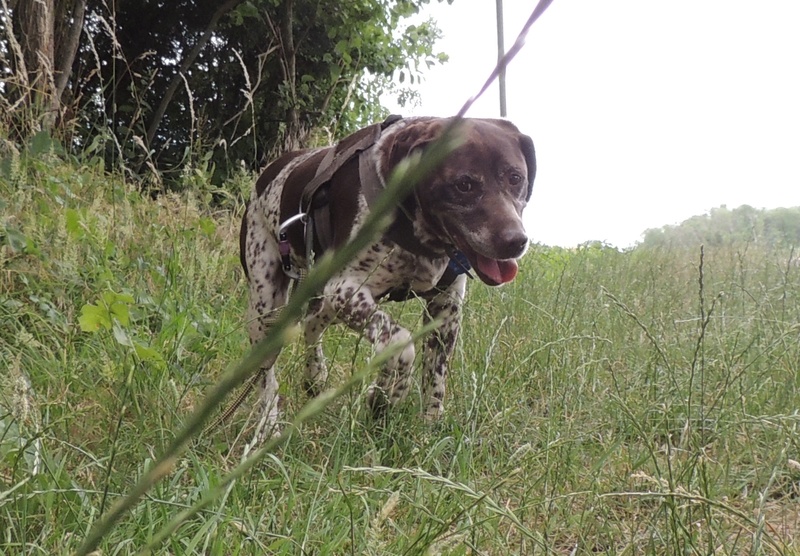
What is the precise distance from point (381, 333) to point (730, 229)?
5.66 meters

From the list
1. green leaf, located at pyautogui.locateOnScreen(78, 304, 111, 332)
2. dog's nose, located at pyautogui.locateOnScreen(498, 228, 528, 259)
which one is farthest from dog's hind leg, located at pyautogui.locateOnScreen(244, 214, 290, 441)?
dog's nose, located at pyautogui.locateOnScreen(498, 228, 528, 259)

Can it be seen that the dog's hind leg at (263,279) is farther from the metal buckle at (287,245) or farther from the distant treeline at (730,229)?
the distant treeline at (730,229)

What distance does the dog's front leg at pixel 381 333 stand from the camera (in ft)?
7.36

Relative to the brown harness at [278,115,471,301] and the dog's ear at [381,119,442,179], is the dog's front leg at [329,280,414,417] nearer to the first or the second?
the brown harness at [278,115,471,301]

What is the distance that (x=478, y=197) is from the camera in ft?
7.52

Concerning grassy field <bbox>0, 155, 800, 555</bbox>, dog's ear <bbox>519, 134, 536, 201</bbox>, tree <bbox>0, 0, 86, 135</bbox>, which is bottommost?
grassy field <bbox>0, 155, 800, 555</bbox>

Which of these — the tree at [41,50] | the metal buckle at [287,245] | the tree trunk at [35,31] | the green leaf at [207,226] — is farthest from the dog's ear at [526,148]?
the tree trunk at [35,31]

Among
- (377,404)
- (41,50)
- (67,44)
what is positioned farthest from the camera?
(67,44)

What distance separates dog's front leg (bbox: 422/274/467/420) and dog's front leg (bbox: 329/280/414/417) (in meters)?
0.17

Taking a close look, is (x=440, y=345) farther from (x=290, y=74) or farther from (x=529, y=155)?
(x=290, y=74)

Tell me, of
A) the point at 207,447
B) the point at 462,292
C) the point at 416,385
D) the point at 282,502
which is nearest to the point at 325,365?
the point at 416,385

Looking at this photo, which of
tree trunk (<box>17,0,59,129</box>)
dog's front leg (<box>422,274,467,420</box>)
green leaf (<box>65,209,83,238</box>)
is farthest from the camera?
tree trunk (<box>17,0,59,129</box>)

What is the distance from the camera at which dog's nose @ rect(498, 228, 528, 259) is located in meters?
2.12

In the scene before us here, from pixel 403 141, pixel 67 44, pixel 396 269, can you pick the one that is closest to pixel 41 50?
pixel 67 44
